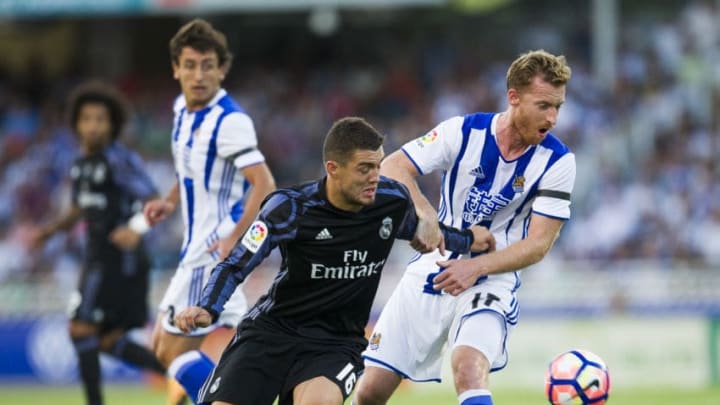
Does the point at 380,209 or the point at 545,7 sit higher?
the point at 545,7

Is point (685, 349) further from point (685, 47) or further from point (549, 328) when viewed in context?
point (685, 47)

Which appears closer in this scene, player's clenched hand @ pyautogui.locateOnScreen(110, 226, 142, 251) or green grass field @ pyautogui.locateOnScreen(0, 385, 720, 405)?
player's clenched hand @ pyautogui.locateOnScreen(110, 226, 142, 251)

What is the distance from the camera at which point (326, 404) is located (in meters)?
6.51

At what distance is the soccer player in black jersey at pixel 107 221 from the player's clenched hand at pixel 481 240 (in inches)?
152

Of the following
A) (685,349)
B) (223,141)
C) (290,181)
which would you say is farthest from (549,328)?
(223,141)

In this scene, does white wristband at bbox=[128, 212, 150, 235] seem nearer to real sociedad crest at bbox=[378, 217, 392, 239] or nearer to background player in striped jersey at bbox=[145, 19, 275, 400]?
background player in striped jersey at bbox=[145, 19, 275, 400]

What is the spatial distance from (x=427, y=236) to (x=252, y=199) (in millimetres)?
1601

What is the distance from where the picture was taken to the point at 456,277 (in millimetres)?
6852

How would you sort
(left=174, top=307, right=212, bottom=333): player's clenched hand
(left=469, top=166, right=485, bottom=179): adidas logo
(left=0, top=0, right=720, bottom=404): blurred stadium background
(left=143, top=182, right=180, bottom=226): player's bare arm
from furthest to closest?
(left=0, top=0, right=720, bottom=404): blurred stadium background < (left=143, top=182, right=180, bottom=226): player's bare arm < (left=469, top=166, right=485, bottom=179): adidas logo < (left=174, top=307, right=212, bottom=333): player's clenched hand

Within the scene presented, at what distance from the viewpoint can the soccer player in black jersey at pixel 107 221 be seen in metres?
10.3

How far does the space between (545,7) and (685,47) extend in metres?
3.32

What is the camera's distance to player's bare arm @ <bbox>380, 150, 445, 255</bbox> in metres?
6.79

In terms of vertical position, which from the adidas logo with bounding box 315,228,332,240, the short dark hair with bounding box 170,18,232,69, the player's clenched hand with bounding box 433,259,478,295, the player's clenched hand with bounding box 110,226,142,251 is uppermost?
the short dark hair with bounding box 170,18,232,69

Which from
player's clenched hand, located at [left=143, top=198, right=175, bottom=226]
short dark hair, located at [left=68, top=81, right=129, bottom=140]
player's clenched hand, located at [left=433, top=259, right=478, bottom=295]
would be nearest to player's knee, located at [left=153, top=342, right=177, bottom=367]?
player's clenched hand, located at [left=143, top=198, right=175, bottom=226]
